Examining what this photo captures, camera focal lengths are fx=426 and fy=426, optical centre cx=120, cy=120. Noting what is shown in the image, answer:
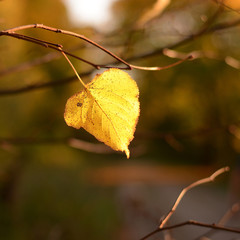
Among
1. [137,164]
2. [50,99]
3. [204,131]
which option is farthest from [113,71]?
[137,164]

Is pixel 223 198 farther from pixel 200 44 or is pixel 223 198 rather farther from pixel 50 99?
pixel 50 99

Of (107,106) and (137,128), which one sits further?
(137,128)

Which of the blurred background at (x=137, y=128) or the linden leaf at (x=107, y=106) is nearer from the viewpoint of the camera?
the linden leaf at (x=107, y=106)

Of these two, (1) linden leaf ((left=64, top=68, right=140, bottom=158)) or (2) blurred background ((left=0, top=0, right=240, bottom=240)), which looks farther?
(2) blurred background ((left=0, top=0, right=240, bottom=240))
